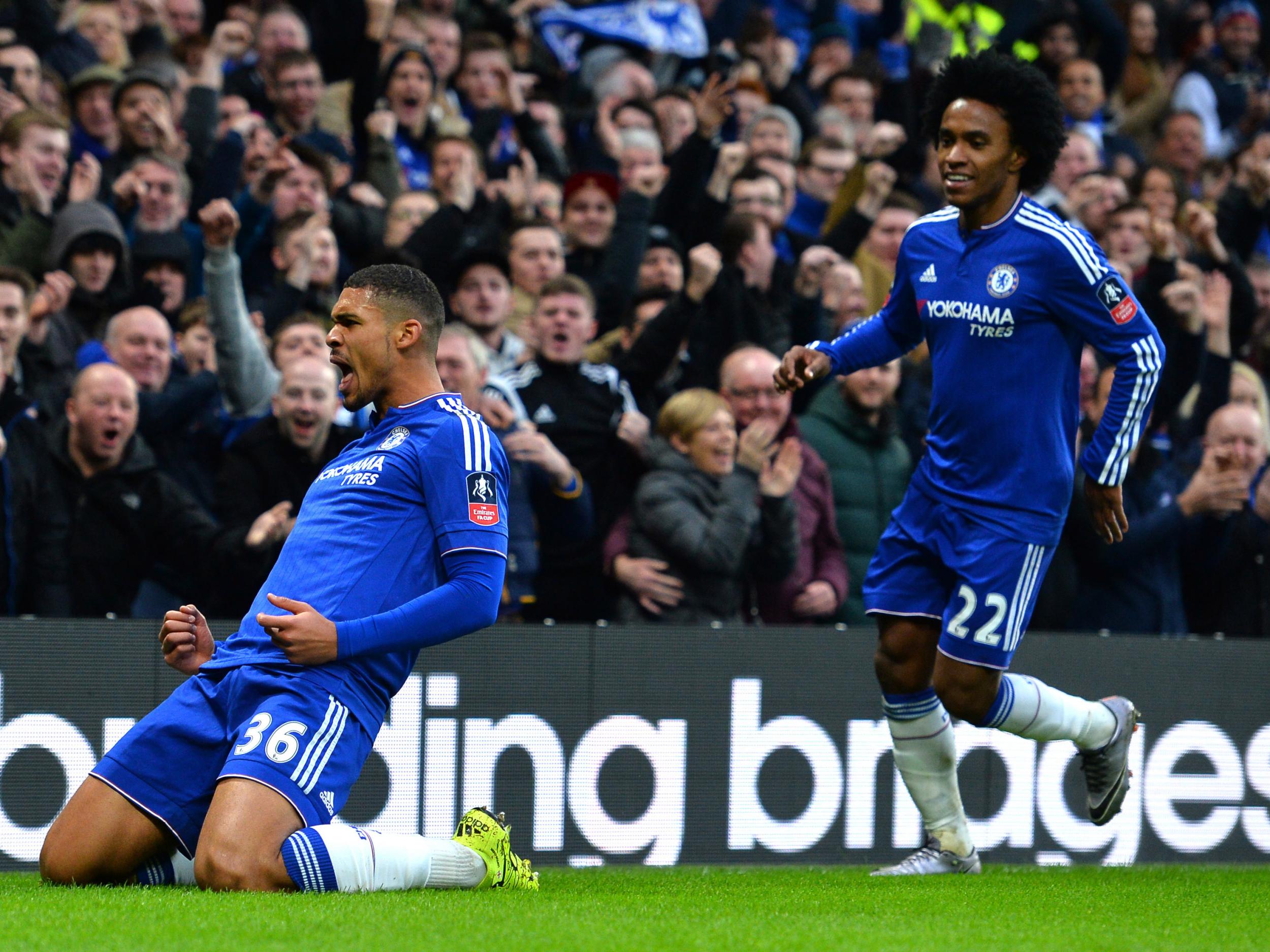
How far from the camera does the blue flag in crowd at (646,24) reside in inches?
537

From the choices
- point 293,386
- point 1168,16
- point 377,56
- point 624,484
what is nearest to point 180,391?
point 293,386

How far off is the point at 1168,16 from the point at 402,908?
15479 millimetres

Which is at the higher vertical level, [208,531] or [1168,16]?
[1168,16]

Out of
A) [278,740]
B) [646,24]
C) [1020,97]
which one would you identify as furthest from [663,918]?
[646,24]

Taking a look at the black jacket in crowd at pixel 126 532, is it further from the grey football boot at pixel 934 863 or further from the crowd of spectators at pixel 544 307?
the grey football boot at pixel 934 863

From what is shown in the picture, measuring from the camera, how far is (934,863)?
248 inches

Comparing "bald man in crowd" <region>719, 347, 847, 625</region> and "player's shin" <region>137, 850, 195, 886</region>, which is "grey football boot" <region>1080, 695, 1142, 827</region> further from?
"player's shin" <region>137, 850, 195, 886</region>

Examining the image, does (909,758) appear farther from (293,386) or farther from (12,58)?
(12,58)

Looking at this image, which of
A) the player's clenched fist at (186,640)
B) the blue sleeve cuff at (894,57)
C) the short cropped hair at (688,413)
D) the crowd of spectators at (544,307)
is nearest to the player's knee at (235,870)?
the player's clenched fist at (186,640)

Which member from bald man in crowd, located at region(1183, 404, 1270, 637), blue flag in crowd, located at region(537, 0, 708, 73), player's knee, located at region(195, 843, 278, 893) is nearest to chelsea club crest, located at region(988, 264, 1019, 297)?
player's knee, located at region(195, 843, 278, 893)

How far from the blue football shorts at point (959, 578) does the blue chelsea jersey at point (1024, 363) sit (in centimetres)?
6

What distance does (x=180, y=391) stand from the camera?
7.99m

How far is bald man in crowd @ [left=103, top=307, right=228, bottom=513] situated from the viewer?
798 cm

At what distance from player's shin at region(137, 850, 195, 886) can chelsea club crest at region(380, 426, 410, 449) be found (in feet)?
4.57
